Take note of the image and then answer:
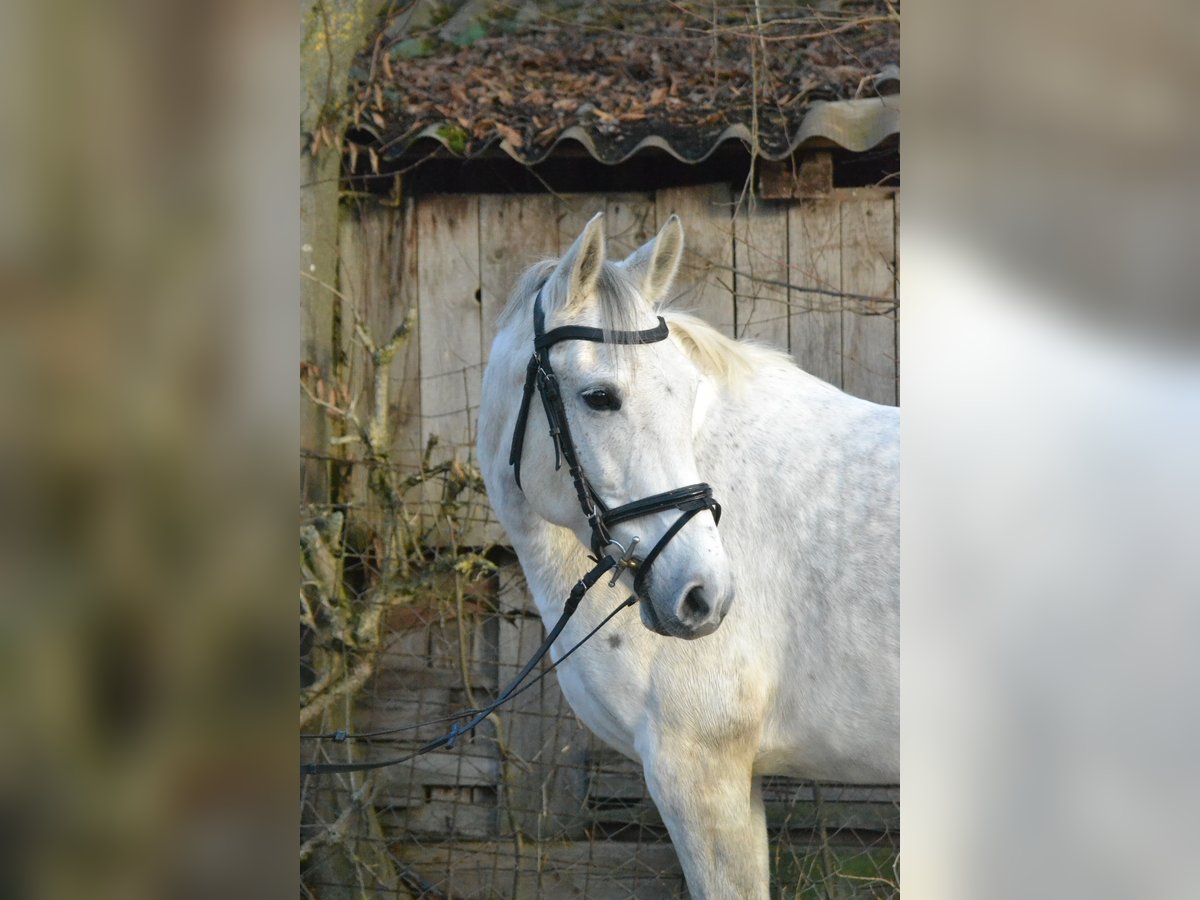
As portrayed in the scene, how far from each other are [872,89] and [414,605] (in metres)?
1.17

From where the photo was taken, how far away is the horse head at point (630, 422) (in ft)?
5.17

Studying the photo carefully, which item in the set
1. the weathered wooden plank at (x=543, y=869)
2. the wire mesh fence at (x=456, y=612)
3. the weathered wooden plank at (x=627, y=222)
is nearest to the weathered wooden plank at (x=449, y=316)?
the wire mesh fence at (x=456, y=612)

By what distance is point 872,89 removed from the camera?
173 cm

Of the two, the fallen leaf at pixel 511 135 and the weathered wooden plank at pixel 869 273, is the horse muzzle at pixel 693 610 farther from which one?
the fallen leaf at pixel 511 135

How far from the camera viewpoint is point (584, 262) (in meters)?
1.66

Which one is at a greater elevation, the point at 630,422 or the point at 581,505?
the point at 630,422

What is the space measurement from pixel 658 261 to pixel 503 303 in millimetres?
311

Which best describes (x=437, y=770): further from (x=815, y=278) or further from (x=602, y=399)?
(x=815, y=278)

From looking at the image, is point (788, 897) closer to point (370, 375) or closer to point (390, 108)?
point (370, 375)

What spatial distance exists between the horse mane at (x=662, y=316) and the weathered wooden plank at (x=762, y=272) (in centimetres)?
3
